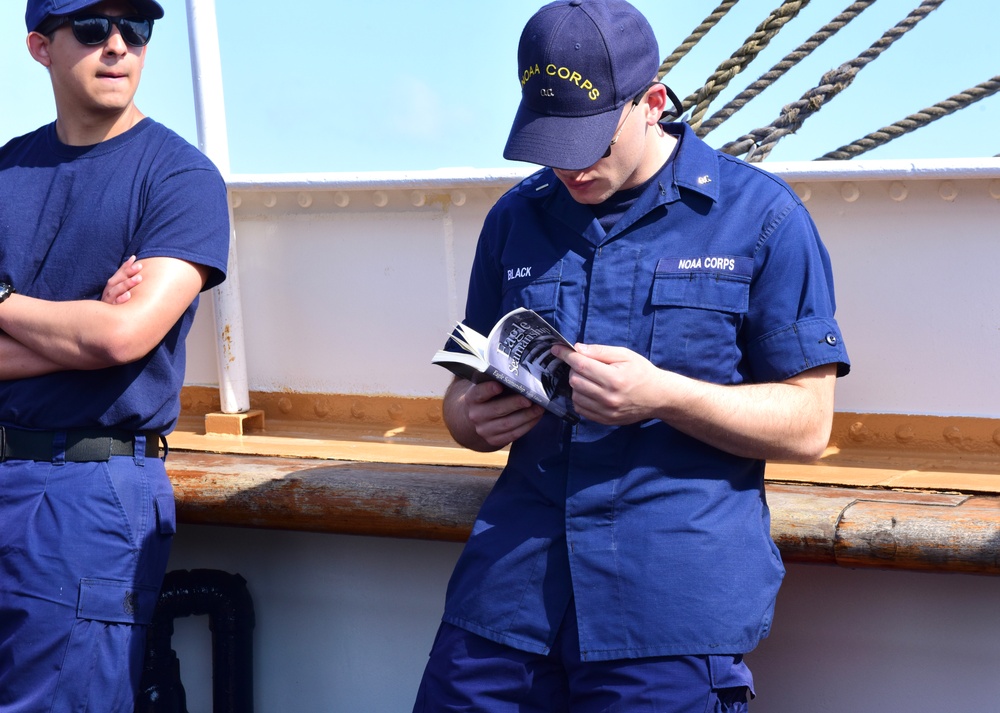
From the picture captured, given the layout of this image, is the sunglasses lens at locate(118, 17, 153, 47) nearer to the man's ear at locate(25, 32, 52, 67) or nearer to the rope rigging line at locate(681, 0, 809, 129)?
the man's ear at locate(25, 32, 52, 67)

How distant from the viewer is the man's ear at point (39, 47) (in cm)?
262

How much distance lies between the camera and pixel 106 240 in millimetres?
2527

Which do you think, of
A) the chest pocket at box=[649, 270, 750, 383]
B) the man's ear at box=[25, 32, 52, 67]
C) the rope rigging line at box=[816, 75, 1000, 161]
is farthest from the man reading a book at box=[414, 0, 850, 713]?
the rope rigging line at box=[816, 75, 1000, 161]

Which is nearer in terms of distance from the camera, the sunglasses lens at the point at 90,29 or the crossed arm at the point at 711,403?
the crossed arm at the point at 711,403

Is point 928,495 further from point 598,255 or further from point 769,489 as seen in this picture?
point 598,255

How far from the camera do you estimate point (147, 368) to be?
2.55 m

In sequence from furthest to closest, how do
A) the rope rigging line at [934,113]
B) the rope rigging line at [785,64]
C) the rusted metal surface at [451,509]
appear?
the rope rigging line at [785,64] < the rope rigging line at [934,113] < the rusted metal surface at [451,509]

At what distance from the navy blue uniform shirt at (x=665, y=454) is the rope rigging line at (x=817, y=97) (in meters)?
1.55

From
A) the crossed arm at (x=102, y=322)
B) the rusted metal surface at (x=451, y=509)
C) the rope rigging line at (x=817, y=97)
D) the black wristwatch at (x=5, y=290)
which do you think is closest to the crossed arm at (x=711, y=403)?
the rusted metal surface at (x=451, y=509)

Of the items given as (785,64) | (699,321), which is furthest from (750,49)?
(699,321)

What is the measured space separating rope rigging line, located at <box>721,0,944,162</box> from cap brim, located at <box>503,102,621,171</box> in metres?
1.69

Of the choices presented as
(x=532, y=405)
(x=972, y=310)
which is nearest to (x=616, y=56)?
(x=532, y=405)

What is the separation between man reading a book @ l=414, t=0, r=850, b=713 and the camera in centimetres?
193

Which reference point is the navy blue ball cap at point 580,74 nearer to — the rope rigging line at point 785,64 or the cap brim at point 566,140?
the cap brim at point 566,140
